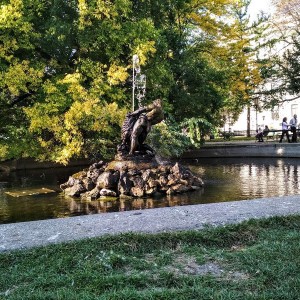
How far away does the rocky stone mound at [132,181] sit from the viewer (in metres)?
10.3

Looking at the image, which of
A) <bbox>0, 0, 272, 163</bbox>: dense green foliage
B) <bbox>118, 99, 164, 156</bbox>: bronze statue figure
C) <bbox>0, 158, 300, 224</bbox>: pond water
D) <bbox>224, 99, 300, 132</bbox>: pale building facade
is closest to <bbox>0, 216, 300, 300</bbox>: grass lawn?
<bbox>0, 158, 300, 224</bbox>: pond water

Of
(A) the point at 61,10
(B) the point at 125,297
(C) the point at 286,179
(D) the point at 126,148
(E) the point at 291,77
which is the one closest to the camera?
(B) the point at 125,297

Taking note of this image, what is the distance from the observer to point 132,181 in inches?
413

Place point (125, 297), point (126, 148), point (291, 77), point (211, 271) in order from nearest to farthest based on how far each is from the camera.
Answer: point (125, 297) → point (211, 271) → point (126, 148) → point (291, 77)

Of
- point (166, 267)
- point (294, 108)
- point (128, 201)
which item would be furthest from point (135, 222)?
point (294, 108)

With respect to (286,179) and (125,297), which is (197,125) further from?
(125,297)

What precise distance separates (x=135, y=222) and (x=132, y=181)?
4857 millimetres

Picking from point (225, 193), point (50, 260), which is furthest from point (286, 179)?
point (50, 260)

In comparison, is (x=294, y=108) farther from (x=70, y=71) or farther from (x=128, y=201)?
(x=128, y=201)

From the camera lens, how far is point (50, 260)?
4129mm

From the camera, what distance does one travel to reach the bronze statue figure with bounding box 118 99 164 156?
36.8 feet

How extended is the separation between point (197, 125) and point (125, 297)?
649 inches

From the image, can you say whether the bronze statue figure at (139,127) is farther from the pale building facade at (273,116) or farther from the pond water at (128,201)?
the pale building facade at (273,116)

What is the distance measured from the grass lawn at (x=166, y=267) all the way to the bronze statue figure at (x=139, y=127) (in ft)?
21.0
